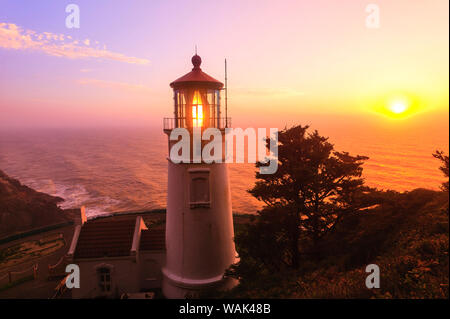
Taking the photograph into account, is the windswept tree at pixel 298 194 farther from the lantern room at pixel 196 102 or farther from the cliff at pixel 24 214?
the cliff at pixel 24 214

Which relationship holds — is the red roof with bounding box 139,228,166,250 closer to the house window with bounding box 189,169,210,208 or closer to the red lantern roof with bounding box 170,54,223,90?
the house window with bounding box 189,169,210,208

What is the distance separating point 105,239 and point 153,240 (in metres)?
2.37

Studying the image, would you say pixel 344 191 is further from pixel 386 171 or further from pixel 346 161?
pixel 386 171

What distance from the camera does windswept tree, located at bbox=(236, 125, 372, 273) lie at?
32.6 ft

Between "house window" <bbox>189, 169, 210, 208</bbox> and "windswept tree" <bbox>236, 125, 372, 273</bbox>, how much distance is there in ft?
6.89

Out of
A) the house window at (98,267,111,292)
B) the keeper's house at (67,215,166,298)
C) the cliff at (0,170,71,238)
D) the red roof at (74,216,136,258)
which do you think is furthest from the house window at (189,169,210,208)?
the cliff at (0,170,71,238)

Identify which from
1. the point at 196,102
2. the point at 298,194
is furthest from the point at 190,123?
the point at 298,194

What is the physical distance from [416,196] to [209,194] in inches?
332

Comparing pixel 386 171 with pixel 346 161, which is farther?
pixel 386 171

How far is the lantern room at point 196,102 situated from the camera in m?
11.1

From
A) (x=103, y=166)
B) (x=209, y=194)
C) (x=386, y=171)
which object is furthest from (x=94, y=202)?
(x=386, y=171)

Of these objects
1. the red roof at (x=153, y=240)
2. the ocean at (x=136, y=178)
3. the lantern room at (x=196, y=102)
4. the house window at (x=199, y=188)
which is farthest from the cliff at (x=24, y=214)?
the lantern room at (x=196, y=102)

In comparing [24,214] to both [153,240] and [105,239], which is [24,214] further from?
[153,240]

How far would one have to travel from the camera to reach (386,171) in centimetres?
4966
